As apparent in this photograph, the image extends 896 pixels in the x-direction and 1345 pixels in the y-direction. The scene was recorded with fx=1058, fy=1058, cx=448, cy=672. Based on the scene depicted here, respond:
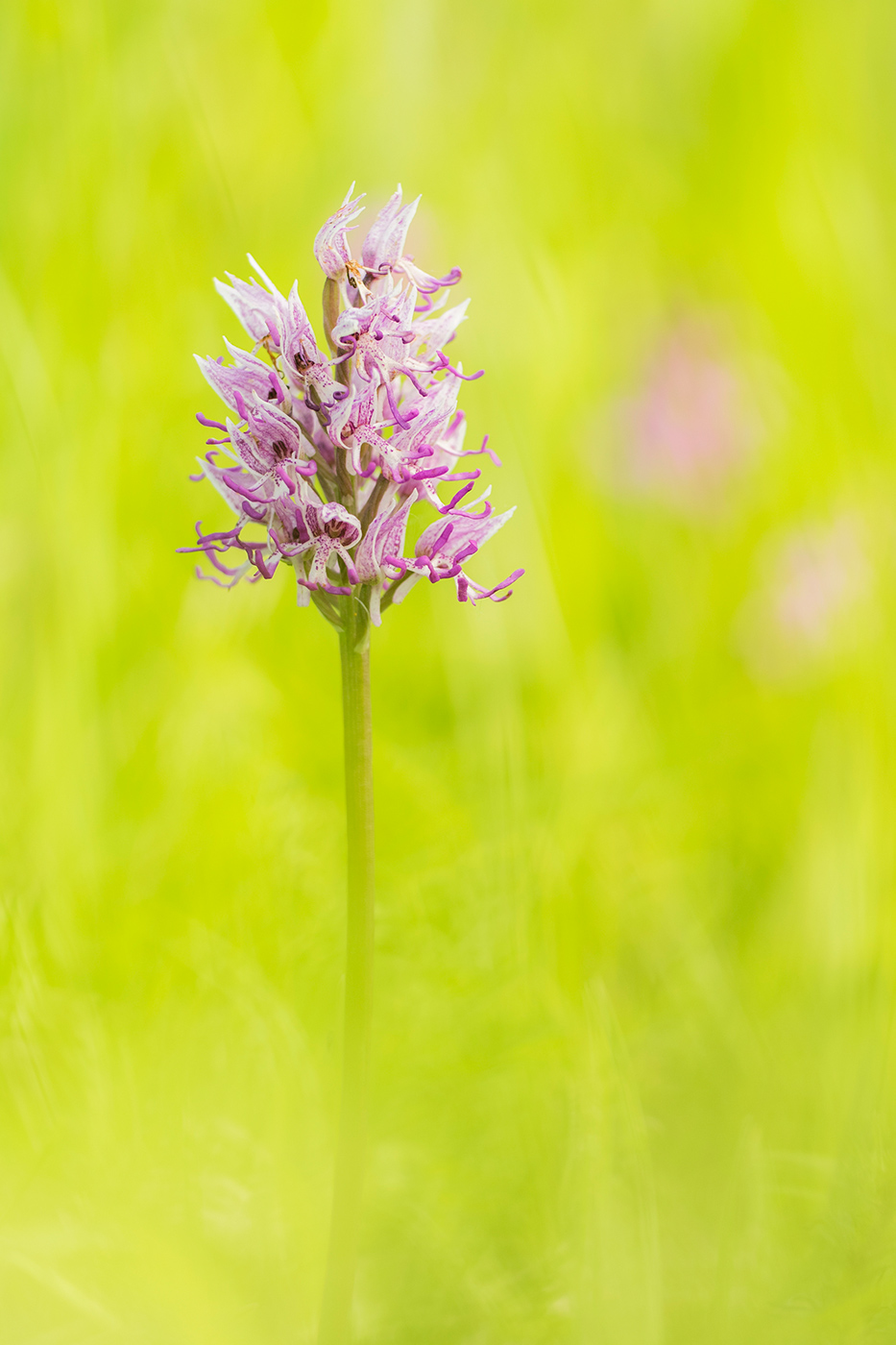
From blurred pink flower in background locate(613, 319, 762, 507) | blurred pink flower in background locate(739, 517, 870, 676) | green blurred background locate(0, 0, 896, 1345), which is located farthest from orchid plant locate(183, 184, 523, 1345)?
blurred pink flower in background locate(613, 319, 762, 507)

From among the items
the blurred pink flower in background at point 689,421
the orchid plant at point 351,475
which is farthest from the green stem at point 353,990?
the blurred pink flower in background at point 689,421

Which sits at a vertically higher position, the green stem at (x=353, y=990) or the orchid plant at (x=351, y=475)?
the orchid plant at (x=351, y=475)

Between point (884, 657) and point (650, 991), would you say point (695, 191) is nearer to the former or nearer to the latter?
point (884, 657)

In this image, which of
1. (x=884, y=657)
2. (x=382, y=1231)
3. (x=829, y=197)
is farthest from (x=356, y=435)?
(x=829, y=197)

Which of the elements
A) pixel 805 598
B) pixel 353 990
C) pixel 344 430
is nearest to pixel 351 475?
pixel 344 430

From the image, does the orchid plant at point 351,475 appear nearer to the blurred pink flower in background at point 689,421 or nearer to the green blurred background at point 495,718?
the green blurred background at point 495,718

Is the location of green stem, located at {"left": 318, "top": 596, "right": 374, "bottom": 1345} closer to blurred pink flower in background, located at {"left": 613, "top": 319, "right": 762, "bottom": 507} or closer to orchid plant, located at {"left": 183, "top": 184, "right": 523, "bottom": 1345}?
orchid plant, located at {"left": 183, "top": 184, "right": 523, "bottom": 1345}

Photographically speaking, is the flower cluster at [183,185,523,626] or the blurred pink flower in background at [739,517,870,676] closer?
the flower cluster at [183,185,523,626]
